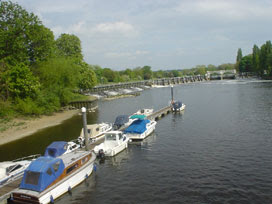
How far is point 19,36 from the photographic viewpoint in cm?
→ 5128

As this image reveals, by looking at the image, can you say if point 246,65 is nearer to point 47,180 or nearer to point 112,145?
point 112,145

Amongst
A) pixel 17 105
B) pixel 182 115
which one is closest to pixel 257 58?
pixel 182 115

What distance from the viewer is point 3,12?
166 ft

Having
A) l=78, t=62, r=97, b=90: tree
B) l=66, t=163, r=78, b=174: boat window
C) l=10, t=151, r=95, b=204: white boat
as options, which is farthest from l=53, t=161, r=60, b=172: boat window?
l=78, t=62, r=97, b=90: tree

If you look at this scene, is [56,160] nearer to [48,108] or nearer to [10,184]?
[10,184]

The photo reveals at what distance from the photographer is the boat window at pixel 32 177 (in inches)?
658

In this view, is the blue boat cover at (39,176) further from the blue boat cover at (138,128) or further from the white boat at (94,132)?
the blue boat cover at (138,128)

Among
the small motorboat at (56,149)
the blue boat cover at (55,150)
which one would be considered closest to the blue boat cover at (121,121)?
the small motorboat at (56,149)

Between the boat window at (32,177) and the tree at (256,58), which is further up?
the tree at (256,58)

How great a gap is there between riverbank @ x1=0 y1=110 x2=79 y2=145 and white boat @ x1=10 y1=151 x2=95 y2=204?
20.8 meters

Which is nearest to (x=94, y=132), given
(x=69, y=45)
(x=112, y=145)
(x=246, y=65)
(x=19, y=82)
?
(x=112, y=145)

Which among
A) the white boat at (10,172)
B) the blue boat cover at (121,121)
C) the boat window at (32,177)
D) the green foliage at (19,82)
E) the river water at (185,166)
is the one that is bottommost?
the river water at (185,166)

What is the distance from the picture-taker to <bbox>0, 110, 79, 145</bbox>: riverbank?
124ft

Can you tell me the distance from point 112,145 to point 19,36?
37.6 metres
